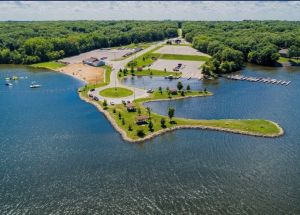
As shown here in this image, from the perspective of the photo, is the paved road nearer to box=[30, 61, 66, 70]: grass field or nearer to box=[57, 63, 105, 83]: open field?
box=[57, 63, 105, 83]: open field

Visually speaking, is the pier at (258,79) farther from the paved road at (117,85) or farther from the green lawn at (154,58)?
the paved road at (117,85)

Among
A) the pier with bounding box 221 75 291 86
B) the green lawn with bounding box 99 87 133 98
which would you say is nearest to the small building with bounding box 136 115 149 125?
the green lawn with bounding box 99 87 133 98

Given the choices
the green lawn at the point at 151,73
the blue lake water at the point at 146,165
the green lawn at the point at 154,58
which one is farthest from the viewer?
the green lawn at the point at 154,58

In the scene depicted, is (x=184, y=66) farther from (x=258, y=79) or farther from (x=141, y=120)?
(x=141, y=120)

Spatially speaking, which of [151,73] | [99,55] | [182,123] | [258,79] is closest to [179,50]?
[99,55]

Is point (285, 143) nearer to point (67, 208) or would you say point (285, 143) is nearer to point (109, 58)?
point (67, 208)

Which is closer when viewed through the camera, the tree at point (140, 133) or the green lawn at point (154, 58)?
the tree at point (140, 133)

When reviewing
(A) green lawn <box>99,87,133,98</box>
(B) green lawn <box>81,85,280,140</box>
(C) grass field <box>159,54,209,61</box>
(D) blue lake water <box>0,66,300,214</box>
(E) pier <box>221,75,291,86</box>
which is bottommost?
(D) blue lake water <box>0,66,300,214</box>

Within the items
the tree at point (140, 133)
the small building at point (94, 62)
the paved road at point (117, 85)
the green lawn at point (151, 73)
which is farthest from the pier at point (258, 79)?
the tree at point (140, 133)
